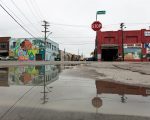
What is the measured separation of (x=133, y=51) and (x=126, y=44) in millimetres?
2606

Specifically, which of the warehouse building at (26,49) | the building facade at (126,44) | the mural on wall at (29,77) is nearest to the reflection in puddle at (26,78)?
the mural on wall at (29,77)

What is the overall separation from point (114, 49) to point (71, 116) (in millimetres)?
72197

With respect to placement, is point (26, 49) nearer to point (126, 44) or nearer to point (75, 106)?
Answer: point (126, 44)

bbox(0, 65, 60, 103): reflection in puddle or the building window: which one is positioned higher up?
the building window

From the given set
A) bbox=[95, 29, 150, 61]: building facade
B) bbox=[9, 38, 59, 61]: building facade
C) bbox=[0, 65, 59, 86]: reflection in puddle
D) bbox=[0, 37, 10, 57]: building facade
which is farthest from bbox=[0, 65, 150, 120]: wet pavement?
bbox=[0, 37, 10, 57]: building facade

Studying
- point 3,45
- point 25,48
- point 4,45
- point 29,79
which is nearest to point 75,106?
point 29,79

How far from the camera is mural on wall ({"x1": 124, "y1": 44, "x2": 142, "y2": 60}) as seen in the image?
250 feet

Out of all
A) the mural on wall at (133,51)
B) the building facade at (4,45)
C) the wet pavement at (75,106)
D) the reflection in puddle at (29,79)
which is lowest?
the wet pavement at (75,106)

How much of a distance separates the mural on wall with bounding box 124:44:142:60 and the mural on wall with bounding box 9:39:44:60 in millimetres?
33752

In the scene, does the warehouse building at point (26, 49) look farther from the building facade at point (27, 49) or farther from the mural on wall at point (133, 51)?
the mural on wall at point (133, 51)

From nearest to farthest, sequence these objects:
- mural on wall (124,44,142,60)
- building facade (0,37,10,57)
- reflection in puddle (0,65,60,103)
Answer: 1. reflection in puddle (0,65,60,103)
2. mural on wall (124,44,142,60)
3. building facade (0,37,10,57)

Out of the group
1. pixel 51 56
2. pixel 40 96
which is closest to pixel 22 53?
pixel 51 56

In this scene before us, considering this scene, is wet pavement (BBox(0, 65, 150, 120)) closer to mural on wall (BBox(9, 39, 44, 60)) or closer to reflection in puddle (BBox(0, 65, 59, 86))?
reflection in puddle (BBox(0, 65, 59, 86))

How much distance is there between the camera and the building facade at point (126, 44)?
2997 inches
